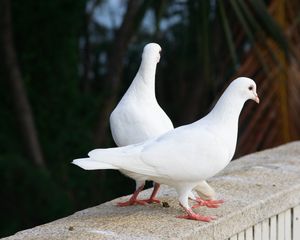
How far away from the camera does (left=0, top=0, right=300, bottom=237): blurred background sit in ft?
20.7

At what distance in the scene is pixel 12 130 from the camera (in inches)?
321

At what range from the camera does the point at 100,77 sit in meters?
10.8

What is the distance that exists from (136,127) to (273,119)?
328 centimetres

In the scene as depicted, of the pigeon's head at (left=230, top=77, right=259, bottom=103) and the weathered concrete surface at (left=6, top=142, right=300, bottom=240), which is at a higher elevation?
the pigeon's head at (left=230, top=77, right=259, bottom=103)

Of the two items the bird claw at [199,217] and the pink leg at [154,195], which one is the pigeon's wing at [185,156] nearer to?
the bird claw at [199,217]

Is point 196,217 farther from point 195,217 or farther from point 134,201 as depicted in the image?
point 134,201

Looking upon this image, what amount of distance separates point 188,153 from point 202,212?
1.05ft

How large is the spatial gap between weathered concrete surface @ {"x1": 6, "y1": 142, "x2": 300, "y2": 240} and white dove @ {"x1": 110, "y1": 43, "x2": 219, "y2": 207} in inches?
3.4

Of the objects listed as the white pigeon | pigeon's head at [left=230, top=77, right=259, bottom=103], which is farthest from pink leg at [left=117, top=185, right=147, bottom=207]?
pigeon's head at [left=230, top=77, right=259, bottom=103]

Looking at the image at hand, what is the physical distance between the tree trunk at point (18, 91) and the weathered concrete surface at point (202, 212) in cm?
339

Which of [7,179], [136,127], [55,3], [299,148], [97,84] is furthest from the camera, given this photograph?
[97,84]

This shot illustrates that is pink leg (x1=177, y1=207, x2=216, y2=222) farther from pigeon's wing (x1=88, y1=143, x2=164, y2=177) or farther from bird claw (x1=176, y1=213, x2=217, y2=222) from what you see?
pigeon's wing (x1=88, y1=143, x2=164, y2=177)

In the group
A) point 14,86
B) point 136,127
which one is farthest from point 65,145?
point 136,127

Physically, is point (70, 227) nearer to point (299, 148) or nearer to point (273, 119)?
point (299, 148)
